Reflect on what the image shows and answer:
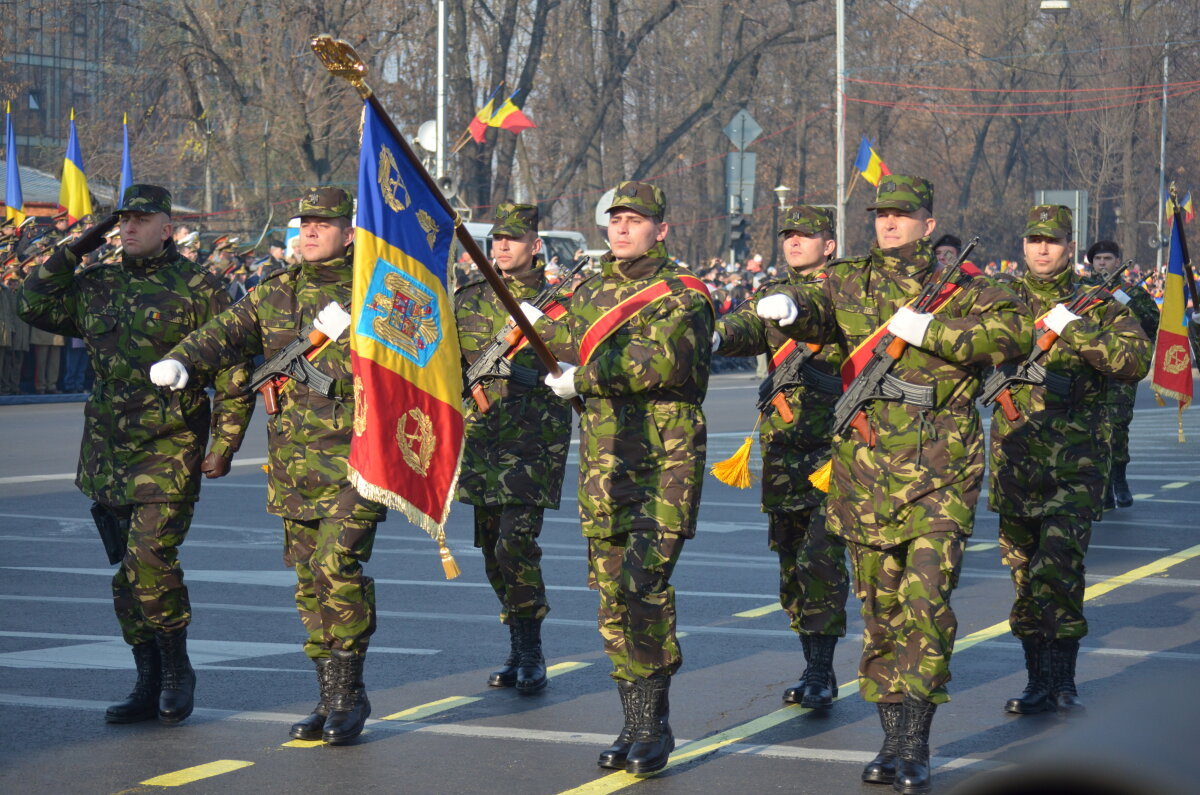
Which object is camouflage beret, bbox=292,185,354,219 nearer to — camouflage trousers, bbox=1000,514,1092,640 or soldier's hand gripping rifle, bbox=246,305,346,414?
soldier's hand gripping rifle, bbox=246,305,346,414

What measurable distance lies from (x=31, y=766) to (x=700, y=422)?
2.74 metres

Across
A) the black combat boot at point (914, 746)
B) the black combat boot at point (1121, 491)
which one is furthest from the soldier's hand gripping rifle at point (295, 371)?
the black combat boot at point (1121, 491)

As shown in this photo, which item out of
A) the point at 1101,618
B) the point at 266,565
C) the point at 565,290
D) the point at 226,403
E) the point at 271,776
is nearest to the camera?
the point at 271,776

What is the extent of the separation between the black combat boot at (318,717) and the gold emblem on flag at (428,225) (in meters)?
1.68

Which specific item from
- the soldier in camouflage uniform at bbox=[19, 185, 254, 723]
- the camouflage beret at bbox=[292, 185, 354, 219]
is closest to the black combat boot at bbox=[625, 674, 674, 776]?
the soldier in camouflage uniform at bbox=[19, 185, 254, 723]

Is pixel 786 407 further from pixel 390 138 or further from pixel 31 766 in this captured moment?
pixel 31 766

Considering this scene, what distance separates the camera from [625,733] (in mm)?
6766

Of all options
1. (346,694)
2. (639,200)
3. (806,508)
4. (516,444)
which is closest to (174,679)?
(346,694)

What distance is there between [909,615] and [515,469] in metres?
2.37

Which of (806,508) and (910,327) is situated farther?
(806,508)

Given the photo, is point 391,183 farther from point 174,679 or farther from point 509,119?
point 509,119

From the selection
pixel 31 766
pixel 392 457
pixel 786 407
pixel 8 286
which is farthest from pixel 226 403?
pixel 8 286

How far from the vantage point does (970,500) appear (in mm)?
6750

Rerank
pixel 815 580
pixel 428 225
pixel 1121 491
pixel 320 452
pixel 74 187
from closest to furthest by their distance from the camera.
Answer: pixel 428 225 < pixel 320 452 < pixel 815 580 < pixel 1121 491 < pixel 74 187
